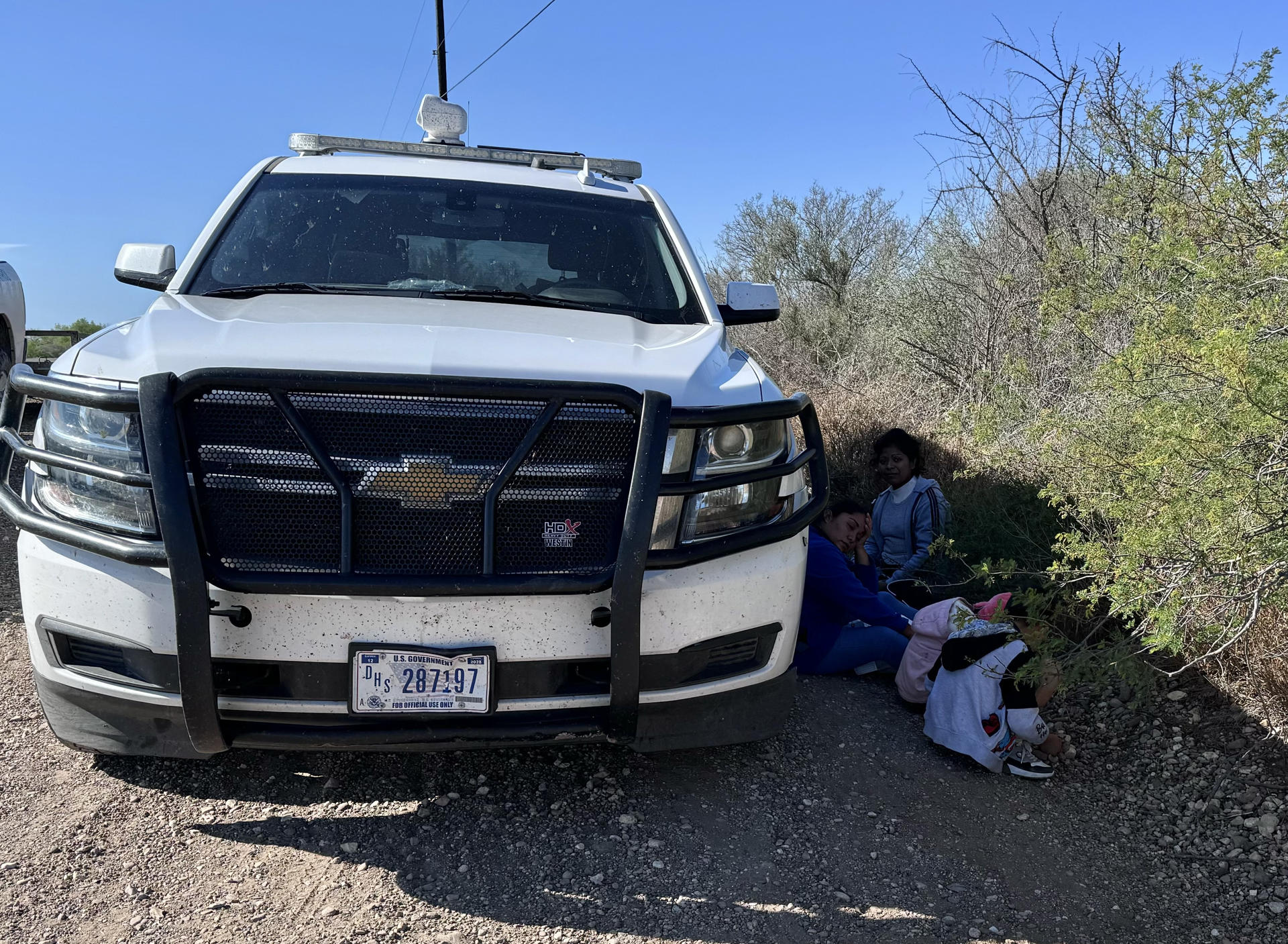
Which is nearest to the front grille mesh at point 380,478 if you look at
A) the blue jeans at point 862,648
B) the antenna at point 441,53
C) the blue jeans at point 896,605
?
the blue jeans at point 862,648

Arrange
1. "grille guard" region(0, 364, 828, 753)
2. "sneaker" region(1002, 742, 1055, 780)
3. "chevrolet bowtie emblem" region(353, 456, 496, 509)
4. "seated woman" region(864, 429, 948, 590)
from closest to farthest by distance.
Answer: "grille guard" region(0, 364, 828, 753), "chevrolet bowtie emblem" region(353, 456, 496, 509), "sneaker" region(1002, 742, 1055, 780), "seated woman" region(864, 429, 948, 590)

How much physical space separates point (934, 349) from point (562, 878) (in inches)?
323

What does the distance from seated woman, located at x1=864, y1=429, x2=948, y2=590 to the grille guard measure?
10.3 ft

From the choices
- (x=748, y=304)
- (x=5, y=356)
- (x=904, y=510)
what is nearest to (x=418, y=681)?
(x=748, y=304)

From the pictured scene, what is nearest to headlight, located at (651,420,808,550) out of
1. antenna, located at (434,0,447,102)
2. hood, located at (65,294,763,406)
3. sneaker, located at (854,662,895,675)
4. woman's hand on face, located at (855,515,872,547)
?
hood, located at (65,294,763,406)

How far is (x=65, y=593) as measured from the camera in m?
2.62

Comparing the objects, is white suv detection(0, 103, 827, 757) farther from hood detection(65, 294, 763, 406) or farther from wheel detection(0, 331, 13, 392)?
wheel detection(0, 331, 13, 392)

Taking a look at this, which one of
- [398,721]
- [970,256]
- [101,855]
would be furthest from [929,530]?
[970,256]

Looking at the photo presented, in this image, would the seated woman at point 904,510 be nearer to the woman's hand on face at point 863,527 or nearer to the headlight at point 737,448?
the woman's hand on face at point 863,527

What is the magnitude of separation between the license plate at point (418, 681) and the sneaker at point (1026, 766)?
6.66 feet

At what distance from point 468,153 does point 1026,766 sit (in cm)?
371

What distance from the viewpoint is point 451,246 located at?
400 centimetres

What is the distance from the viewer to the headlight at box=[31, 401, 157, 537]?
2545mm

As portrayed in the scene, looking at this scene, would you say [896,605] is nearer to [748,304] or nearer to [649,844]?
[748,304]
